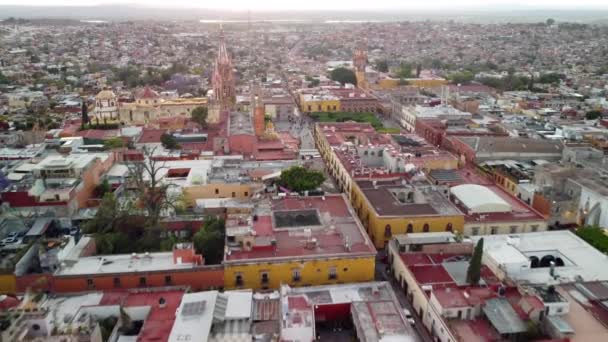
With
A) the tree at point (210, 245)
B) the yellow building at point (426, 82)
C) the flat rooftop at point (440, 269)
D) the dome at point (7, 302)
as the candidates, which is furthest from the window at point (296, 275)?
the yellow building at point (426, 82)

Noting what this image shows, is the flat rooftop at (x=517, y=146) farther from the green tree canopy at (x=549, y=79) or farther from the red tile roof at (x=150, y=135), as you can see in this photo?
the green tree canopy at (x=549, y=79)

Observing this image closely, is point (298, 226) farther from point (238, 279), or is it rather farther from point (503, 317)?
point (503, 317)

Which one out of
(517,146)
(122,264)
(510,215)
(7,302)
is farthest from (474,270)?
(517,146)

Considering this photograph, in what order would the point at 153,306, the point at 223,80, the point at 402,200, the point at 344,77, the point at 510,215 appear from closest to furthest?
the point at 153,306 → the point at 510,215 → the point at 402,200 → the point at 223,80 → the point at 344,77

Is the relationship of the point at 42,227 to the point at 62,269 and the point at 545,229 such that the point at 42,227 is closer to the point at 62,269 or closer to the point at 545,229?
the point at 62,269

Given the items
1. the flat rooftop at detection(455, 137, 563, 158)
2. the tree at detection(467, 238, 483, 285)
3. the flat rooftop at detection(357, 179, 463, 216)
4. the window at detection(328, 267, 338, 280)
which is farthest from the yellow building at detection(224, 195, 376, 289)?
the flat rooftop at detection(455, 137, 563, 158)

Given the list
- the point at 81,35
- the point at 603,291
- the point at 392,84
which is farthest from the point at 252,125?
the point at 81,35
